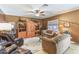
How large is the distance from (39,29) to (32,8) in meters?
0.45

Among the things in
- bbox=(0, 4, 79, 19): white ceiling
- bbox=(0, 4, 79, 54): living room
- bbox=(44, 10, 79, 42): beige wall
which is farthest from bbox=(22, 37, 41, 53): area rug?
bbox=(44, 10, 79, 42): beige wall

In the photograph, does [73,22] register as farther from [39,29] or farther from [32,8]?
[32,8]

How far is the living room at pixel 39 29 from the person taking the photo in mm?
2025

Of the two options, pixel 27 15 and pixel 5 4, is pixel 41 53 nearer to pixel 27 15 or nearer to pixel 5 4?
pixel 27 15

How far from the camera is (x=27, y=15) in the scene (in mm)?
2119

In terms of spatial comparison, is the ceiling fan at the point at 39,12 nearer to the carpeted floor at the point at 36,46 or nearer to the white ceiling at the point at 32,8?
the white ceiling at the point at 32,8

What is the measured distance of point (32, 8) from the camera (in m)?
2.08

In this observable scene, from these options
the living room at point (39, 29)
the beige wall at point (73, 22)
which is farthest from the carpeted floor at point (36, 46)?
the beige wall at point (73, 22)

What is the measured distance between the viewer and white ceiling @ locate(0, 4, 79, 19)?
6.63 feet

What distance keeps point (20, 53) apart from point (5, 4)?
100 centimetres

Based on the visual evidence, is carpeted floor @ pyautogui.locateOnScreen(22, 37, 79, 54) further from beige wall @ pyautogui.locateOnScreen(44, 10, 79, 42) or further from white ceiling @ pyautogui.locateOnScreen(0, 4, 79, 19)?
white ceiling @ pyautogui.locateOnScreen(0, 4, 79, 19)
